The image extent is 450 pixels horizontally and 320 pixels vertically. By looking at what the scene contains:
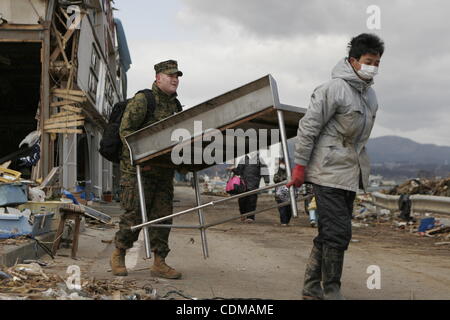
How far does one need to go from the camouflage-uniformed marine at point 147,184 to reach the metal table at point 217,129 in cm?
23

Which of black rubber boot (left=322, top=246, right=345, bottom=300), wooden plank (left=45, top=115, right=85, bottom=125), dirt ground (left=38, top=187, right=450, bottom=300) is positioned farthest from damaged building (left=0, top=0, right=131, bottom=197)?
black rubber boot (left=322, top=246, right=345, bottom=300)

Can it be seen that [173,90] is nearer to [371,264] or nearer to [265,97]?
[265,97]

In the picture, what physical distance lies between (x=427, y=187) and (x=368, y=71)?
58.9 ft

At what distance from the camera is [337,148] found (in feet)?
17.2

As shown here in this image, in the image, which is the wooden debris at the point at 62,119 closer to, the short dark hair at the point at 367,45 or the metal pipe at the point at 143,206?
the metal pipe at the point at 143,206

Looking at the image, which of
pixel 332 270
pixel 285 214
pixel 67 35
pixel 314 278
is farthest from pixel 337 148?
pixel 67 35

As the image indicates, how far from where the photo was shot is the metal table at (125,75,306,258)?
5527mm

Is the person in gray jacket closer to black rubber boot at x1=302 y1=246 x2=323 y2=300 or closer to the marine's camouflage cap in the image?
black rubber boot at x1=302 y1=246 x2=323 y2=300

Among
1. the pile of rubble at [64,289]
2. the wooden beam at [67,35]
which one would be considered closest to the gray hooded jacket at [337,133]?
the pile of rubble at [64,289]

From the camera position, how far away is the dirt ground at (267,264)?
19.9 feet

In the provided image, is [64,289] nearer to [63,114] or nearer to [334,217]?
[334,217]
